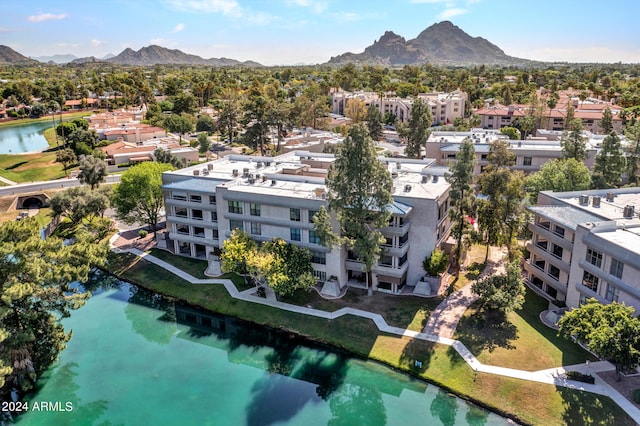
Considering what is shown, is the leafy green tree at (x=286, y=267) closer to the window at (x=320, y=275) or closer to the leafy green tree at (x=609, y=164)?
the window at (x=320, y=275)

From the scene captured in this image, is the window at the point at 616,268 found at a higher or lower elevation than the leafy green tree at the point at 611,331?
higher

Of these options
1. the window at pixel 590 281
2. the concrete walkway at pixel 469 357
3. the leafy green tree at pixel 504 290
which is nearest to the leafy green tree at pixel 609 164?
the window at pixel 590 281

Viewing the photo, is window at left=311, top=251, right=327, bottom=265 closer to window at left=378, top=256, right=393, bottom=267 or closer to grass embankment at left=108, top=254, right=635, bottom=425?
window at left=378, top=256, right=393, bottom=267

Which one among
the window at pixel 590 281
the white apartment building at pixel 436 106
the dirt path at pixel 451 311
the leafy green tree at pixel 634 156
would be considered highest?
the white apartment building at pixel 436 106

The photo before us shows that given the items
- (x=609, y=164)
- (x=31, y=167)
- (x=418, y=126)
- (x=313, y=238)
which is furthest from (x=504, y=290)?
(x=31, y=167)

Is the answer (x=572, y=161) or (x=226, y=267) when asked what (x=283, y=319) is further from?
(x=572, y=161)

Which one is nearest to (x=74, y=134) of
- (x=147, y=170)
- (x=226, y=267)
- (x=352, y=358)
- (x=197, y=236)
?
(x=147, y=170)

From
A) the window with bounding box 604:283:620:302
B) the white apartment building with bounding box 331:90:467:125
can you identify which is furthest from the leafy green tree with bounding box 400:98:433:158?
the window with bounding box 604:283:620:302
